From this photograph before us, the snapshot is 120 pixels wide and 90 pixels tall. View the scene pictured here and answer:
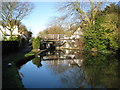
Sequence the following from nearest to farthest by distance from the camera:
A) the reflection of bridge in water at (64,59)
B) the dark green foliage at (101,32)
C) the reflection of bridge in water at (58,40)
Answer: the reflection of bridge in water at (64,59), the dark green foliage at (101,32), the reflection of bridge in water at (58,40)

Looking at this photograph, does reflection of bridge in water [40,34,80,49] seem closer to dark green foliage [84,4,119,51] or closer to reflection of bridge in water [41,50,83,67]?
dark green foliage [84,4,119,51]

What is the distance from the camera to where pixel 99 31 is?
74.2 ft

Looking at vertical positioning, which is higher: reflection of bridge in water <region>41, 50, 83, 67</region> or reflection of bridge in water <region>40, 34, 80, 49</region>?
reflection of bridge in water <region>40, 34, 80, 49</region>

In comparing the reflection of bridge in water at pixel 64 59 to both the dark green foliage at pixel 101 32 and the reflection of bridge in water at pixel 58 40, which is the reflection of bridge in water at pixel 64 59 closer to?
the dark green foliage at pixel 101 32

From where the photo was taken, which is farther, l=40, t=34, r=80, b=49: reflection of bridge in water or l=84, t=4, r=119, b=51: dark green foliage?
l=40, t=34, r=80, b=49: reflection of bridge in water

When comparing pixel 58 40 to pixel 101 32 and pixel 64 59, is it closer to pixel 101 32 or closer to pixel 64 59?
pixel 101 32

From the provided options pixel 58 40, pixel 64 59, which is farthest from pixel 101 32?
pixel 58 40

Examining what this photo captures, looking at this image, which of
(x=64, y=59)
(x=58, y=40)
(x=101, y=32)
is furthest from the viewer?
(x=58, y=40)

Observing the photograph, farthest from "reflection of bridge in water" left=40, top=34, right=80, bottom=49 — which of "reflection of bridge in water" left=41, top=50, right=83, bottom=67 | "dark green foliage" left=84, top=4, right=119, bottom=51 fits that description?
"reflection of bridge in water" left=41, top=50, right=83, bottom=67

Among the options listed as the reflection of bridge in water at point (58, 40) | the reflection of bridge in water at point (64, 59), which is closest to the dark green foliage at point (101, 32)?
the reflection of bridge in water at point (58, 40)

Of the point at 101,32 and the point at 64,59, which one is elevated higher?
the point at 101,32

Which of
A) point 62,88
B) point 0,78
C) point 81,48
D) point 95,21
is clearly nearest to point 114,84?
point 62,88

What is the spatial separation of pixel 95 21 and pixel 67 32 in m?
5.65

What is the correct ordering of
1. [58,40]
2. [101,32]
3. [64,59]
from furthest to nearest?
[58,40] → [101,32] → [64,59]
